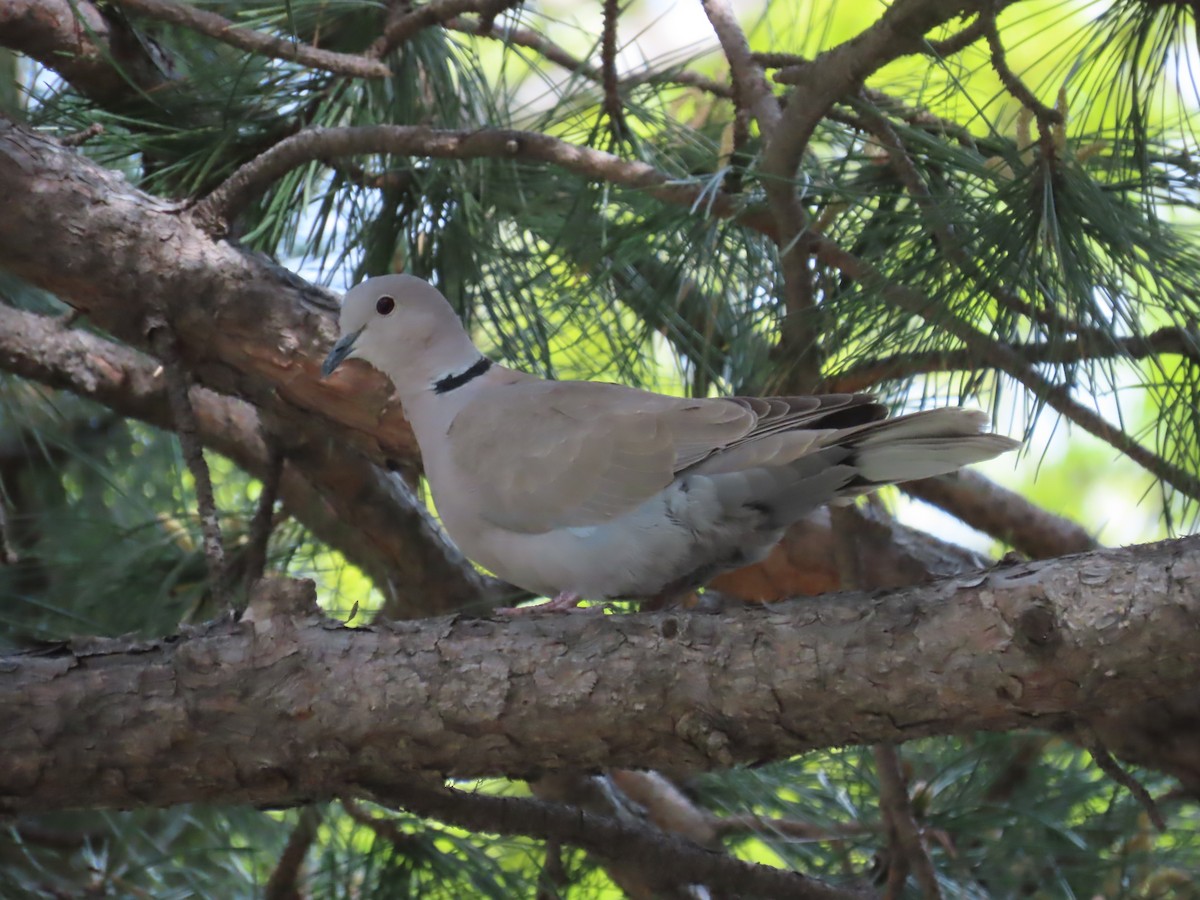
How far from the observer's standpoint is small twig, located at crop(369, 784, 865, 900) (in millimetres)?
1312

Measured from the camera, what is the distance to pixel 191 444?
1.51 metres

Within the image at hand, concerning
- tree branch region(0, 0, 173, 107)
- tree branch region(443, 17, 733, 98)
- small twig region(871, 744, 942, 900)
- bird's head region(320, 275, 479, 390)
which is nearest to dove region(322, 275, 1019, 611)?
bird's head region(320, 275, 479, 390)

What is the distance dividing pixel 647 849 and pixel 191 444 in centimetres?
71

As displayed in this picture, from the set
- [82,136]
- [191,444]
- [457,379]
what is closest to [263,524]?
[191,444]

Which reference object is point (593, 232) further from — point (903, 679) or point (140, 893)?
point (140, 893)

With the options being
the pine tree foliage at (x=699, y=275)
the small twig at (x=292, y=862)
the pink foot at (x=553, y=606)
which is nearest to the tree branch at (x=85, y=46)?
the pine tree foliage at (x=699, y=275)

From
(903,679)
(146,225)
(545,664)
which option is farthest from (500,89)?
(903,679)

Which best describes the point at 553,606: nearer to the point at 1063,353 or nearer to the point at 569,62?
the point at 1063,353

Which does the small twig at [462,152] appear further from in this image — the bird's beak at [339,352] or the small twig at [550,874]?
the small twig at [550,874]

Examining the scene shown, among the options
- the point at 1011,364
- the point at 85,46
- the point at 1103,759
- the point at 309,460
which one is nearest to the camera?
the point at 1103,759

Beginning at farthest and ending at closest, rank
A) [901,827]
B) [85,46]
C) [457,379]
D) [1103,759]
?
[85,46] < [457,379] < [901,827] < [1103,759]

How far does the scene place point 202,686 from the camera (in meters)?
1.15

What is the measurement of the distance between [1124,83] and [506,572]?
857 mm

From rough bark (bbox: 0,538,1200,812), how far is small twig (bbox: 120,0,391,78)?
665 millimetres
